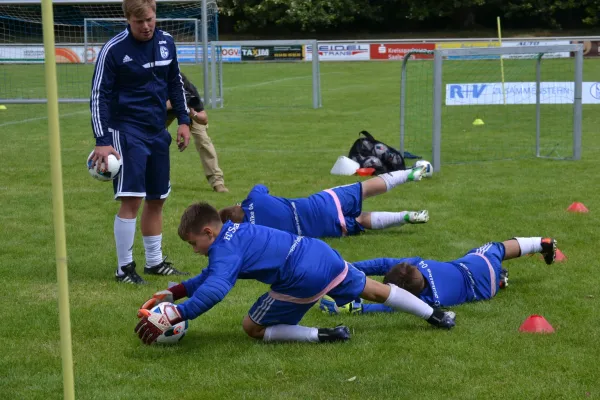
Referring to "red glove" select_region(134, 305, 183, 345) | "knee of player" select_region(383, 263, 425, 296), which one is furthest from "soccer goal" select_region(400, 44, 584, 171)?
"red glove" select_region(134, 305, 183, 345)

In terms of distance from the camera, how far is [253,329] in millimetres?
5688

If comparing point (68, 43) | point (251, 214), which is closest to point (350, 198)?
point (251, 214)

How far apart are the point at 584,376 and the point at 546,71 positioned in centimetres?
2315

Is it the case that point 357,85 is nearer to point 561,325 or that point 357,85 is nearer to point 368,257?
point 368,257

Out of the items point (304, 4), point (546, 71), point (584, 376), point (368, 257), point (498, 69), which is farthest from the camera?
point (304, 4)

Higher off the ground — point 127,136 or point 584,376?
point 127,136

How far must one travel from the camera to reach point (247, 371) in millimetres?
5133

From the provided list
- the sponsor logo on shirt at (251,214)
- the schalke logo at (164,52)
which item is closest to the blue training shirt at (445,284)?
the sponsor logo on shirt at (251,214)

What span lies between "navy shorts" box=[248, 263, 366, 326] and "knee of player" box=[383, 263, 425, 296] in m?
0.58

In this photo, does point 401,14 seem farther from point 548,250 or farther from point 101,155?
point 101,155

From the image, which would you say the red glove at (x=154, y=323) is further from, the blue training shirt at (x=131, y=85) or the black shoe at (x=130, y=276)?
the blue training shirt at (x=131, y=85)

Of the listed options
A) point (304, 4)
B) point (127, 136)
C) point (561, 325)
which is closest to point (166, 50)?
point (127, 136)

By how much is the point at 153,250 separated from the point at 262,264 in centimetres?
225

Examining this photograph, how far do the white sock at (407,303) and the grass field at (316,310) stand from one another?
12 centimetres
